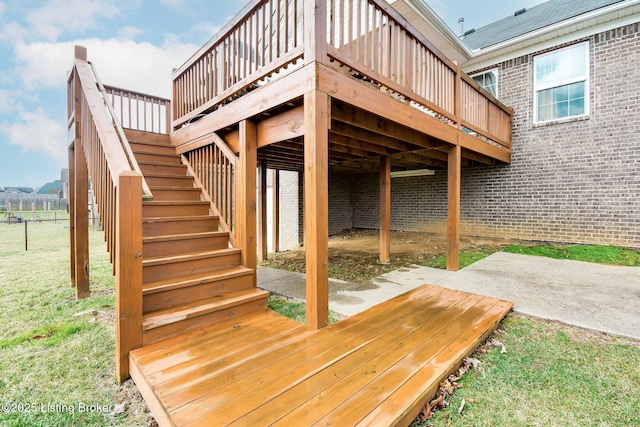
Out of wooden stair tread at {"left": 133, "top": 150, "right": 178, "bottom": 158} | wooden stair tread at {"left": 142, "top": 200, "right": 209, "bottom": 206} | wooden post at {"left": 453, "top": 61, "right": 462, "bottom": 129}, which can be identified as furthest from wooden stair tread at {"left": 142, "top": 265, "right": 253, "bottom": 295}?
wooden post at {"left": 453, "top": 61, "right": 462, "bottom": 129}

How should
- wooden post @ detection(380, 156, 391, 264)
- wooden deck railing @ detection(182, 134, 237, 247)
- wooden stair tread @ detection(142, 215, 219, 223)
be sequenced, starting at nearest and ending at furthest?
wooden stair tread @ detection(142, 215, 219, 223), wooden deck railing @ detection(182, 134, 237, 247), wooden post @ detection(380, 156, 391, 264)

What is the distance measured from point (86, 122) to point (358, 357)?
422cm

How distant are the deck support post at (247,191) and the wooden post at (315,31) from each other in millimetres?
1124

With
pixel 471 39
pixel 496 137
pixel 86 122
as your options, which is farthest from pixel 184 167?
pixel 471 39

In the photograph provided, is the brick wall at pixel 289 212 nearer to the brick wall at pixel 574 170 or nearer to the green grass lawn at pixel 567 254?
the green grass lawn at pixel 567 254

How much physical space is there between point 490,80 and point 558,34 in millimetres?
1577

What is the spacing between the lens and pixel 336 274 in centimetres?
466

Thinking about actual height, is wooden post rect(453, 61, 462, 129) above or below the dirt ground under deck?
above

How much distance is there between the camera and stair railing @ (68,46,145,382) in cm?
200

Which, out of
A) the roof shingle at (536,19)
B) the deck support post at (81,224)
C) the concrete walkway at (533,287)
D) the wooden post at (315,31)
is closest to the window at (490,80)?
the roof shingle at (536,19)

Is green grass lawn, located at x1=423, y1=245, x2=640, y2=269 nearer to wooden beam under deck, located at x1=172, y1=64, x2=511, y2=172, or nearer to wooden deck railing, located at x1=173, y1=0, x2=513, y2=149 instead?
wooden beam under deck, located at x1=172, y1=64, x2=511, y2=172

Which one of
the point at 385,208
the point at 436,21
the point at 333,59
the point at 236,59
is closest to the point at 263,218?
the point at 385,208

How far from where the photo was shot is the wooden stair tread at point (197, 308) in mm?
2256

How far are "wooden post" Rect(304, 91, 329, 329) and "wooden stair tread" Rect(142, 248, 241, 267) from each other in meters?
1.15
